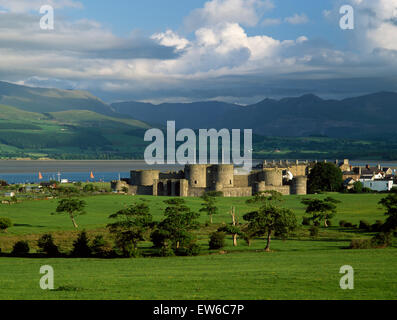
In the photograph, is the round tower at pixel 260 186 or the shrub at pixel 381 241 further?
the round tower at pixel 260 186

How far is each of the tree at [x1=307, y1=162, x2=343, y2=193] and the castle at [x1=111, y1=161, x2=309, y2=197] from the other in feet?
21.7

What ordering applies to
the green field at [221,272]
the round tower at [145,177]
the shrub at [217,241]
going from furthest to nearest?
1. the round tower at [145,177]
2. the shrub at [217,241]
3. the green field at [221,272]

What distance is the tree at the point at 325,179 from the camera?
103000mm

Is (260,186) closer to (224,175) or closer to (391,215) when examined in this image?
(224,175)

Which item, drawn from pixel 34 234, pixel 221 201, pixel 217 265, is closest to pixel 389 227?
pixel 217 265

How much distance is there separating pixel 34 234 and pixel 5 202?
28503 millimetres

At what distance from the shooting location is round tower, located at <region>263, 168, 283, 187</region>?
94812 mm

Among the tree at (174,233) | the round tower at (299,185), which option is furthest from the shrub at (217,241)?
the round tower at (299,185)

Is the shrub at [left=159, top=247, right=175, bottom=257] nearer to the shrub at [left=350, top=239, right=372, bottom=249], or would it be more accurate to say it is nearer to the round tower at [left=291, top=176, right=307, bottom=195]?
the shrub at [left=350, top=239, right=372, bottom=249]

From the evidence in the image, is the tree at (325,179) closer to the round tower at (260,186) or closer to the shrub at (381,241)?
the round tower at (260,186)

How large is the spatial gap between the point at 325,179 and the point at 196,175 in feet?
79.5

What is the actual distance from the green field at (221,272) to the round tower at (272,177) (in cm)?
4341

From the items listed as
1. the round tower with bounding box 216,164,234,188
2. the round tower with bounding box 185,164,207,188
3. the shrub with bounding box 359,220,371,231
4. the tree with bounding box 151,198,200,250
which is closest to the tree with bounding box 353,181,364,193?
the round tower with bounding box 216,164,234,188
